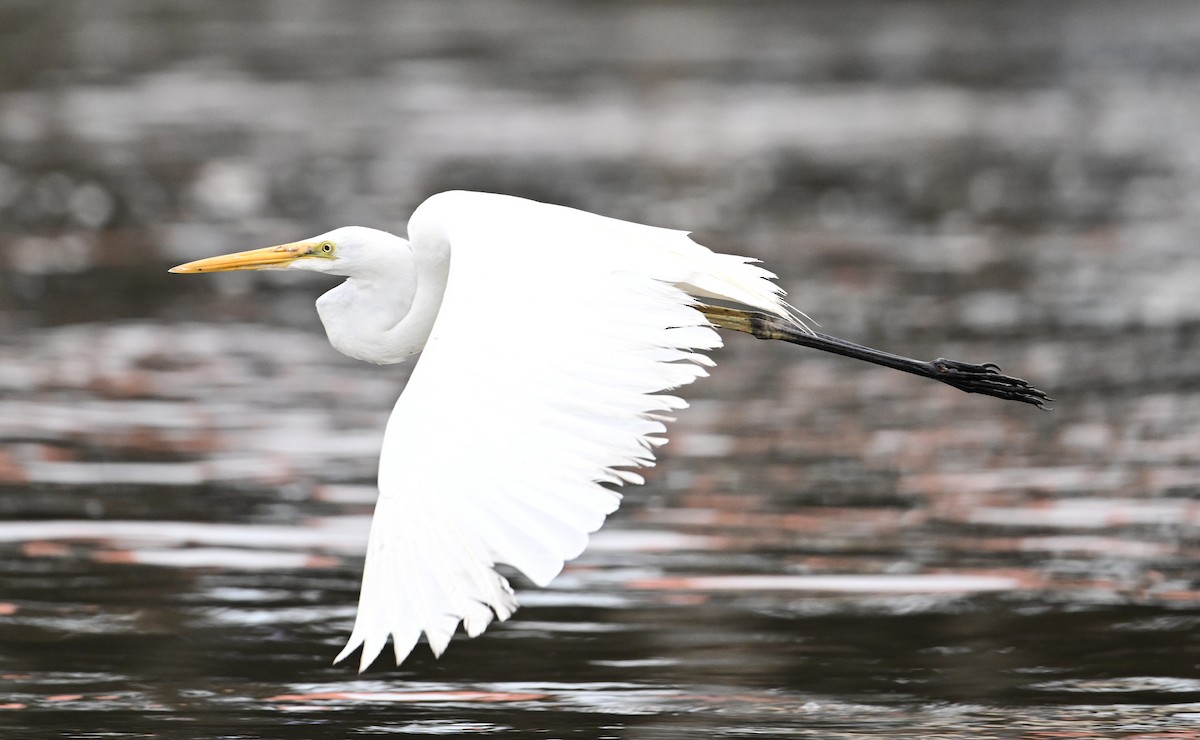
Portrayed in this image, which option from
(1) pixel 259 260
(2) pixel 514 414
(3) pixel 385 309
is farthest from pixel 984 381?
(2) pixel 514 414

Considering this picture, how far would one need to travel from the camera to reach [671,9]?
49.0 meters

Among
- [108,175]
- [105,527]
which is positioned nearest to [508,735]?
[105,527]

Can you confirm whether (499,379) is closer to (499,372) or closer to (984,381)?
(499,372)

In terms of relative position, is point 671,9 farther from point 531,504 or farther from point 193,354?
point 531,504

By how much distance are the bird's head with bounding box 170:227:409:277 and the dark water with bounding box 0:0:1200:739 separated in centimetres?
132

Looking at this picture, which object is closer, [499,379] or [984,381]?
[499,379]

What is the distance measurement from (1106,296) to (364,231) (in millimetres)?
9675

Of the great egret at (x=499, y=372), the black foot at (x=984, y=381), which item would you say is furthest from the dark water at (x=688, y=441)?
the great egret at (x=499, y=372)

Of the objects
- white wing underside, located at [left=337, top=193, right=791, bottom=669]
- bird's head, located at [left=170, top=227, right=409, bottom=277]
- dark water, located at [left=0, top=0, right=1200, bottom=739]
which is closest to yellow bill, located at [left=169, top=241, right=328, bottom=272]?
bird's head, located at [left=170, top=227, right=409, bottom=277]

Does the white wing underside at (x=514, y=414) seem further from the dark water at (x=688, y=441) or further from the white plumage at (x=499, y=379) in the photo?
the dark water at (x=688, y=441)

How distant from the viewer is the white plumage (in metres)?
4.62

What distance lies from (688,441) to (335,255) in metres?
4.46

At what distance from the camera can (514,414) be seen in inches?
197

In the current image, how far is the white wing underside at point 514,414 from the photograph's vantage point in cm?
461
